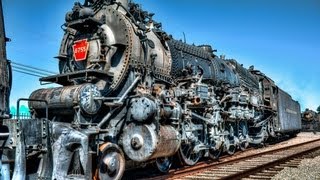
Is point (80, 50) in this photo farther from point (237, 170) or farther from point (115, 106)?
point (237, 170)

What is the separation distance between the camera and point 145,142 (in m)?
7.31

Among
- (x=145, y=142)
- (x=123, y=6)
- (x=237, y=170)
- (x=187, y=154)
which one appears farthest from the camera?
(x=187, y=154)

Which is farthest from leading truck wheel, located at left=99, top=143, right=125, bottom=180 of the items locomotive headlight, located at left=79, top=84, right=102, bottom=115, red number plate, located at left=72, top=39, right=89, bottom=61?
red number plate, located at left=72, top=39, right=89, bottom=61

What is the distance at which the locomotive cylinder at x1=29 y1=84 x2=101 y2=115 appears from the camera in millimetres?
6875

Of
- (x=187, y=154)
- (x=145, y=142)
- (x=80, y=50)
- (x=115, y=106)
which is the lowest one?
(x=187, y=154)

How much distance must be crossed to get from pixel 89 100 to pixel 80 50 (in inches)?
71.1

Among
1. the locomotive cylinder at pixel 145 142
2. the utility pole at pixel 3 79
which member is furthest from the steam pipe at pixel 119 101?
the utility pole at pixel 3 79

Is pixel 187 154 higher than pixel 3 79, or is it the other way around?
pixel 3 79

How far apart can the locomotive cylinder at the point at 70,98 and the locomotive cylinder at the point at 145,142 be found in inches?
37.3

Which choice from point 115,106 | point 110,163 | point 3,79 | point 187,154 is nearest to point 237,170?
point 187,154

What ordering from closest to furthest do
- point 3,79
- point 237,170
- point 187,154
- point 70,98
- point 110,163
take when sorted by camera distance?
point 3,79, point 110,163, point 70,98, point 237,170, point 187,154

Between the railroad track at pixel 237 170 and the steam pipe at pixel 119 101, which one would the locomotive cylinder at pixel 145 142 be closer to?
the steam pipe at pixel 119 101

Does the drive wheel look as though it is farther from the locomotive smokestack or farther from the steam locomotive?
the locomotive smokestack

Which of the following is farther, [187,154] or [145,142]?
[187,154]
